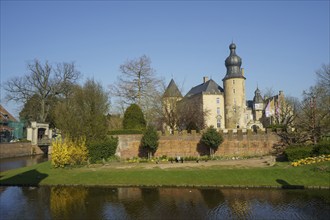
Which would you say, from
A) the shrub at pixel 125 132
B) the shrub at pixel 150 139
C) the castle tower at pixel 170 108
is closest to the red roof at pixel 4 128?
the castle tower at pixel 170 108

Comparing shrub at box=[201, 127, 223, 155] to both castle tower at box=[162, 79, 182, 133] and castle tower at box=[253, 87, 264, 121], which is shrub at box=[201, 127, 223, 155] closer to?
castle tower at box=[162, 79, 182, 133]

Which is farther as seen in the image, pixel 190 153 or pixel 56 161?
pixel 190 153

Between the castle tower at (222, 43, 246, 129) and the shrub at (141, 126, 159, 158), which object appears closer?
the shrub at (141, 126, 159, 158)

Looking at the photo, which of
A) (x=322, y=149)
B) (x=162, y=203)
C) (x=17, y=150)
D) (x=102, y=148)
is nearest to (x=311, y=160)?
(x=322, y=149)

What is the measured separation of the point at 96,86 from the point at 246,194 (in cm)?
3133

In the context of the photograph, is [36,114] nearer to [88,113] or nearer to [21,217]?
[88,113]

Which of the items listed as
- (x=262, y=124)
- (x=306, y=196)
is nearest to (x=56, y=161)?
(x=306, y=196)

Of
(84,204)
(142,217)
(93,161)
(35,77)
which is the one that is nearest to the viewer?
(142,217)

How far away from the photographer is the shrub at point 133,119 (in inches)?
1249

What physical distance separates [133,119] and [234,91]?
104ft

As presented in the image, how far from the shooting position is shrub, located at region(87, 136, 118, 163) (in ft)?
88.1

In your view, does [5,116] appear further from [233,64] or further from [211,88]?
[233,64]

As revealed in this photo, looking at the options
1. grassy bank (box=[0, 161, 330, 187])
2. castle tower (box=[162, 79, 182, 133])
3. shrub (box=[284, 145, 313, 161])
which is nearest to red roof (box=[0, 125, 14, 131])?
castle tower (box=[162, 79, 182, 133])

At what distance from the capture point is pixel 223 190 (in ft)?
60.7
